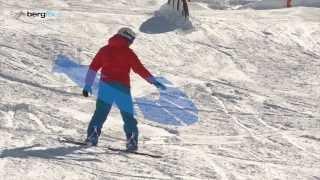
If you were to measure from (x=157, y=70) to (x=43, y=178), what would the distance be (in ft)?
17.7

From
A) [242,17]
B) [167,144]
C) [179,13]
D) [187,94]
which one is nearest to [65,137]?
[167,144]

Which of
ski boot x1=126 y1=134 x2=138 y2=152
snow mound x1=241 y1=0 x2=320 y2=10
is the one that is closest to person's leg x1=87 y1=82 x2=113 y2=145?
ski boot x1=126 y1=134 x2=138 y2=152

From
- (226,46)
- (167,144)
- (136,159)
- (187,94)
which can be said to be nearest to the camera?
(136,159)

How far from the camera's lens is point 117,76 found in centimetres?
947

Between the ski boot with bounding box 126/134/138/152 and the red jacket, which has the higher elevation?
the red jacket

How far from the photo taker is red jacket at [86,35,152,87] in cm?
941

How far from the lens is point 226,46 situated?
49.9 ft

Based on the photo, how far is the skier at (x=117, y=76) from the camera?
942cm

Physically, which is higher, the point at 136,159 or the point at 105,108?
the point at 105,108

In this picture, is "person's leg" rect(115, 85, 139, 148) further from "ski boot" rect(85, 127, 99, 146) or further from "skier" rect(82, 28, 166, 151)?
"ski boot" rect(85, 127, 99, 146)

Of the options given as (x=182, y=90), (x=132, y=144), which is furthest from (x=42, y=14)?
(x=132, y=144)

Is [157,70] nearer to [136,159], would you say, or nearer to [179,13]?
[179,13]

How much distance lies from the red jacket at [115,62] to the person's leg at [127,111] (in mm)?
155

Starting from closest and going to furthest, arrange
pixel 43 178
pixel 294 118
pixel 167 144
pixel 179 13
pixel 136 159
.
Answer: pixel 43 178
pixel 136 159
pixel 167 144
pixel 294 118
pixel 179 13
